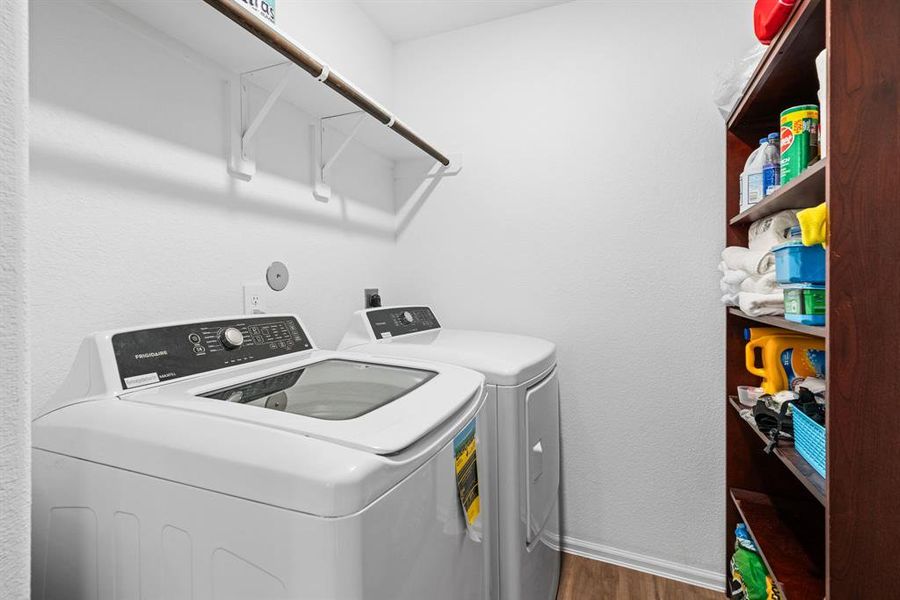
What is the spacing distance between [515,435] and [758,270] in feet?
3.04

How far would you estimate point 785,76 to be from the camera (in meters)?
1.28

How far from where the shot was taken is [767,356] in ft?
4.76

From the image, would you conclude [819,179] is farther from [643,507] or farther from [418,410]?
[643,507]

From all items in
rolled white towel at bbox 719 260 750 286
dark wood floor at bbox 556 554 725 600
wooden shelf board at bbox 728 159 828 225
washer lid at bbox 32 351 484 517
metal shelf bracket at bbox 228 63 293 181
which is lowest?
dark wood floor at bbox 556 554 725 600

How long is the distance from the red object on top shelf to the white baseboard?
1827 mm

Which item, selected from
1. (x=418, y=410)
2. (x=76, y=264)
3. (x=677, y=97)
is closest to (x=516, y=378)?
(x=418, y=410)

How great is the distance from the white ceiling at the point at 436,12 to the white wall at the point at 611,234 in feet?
0.20

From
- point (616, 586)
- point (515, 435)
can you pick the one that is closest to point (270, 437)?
point (515, 435)

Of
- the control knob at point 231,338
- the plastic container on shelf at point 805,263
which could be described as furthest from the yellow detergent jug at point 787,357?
the control knob at point 231,338

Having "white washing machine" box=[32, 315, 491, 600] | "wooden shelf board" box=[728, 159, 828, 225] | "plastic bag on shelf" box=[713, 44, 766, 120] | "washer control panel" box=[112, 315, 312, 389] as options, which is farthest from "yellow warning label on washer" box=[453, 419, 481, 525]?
"plastic bag on shelf" box=[713, 44, 766, 120]

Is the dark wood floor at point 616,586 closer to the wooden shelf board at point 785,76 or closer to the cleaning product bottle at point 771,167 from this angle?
the cleaning product bottle at point 771,167

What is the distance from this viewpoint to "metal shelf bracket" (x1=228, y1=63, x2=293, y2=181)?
140cm

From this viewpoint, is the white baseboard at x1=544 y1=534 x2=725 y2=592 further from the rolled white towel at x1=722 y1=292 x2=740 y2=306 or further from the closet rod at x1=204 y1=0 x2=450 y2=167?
the closet rod at x1=204 y1=0 x2=450 y2=167

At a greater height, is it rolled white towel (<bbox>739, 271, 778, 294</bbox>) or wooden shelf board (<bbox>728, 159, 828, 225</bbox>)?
wooden shelf board (<bbox>728, 159, 828, 225</bbox>)
